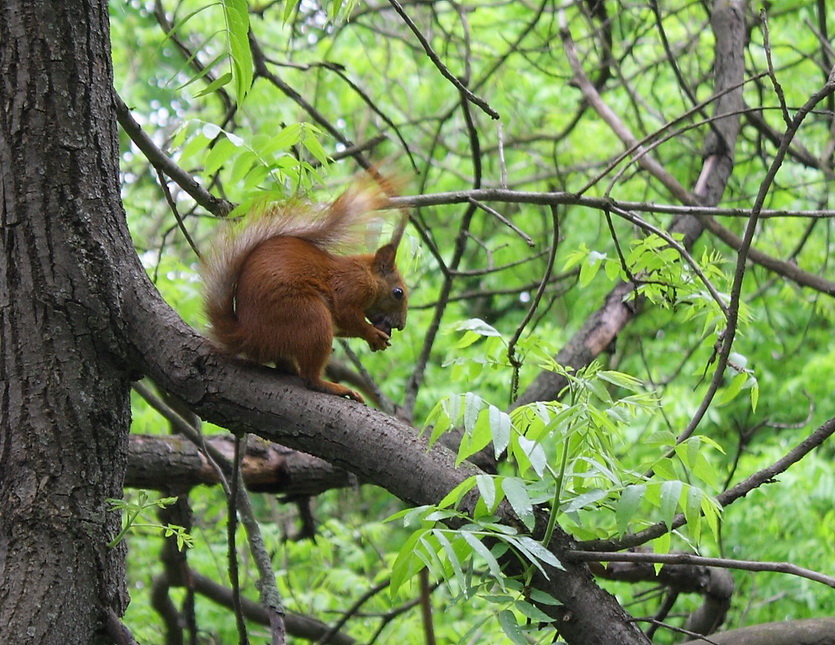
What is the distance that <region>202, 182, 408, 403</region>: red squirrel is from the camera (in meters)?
1.95

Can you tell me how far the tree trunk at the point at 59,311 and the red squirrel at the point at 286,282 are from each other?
1.08ft

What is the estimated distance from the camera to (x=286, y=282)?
2020mm

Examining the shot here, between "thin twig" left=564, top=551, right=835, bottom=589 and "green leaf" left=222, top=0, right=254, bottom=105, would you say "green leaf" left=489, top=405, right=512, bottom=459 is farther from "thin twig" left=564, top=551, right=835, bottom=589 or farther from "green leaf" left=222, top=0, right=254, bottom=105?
"green leaf" left=222, top=0, right=254, bottom=105

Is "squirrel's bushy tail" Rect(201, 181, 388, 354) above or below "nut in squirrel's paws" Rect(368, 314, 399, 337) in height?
below

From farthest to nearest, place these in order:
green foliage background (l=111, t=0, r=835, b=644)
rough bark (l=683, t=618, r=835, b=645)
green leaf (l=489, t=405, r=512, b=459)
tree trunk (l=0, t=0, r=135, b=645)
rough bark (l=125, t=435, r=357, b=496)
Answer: green foliage background (l=111, t=0, r=835, b=644) → rough bark (l=125, t=435, r=357, b=496) → rough bark (l=683, t=618, r=835, b=645) → tree trunk (l=0, t=0, r=135, b=645) → green leaf (l=489, t=405, r=512, b=459)

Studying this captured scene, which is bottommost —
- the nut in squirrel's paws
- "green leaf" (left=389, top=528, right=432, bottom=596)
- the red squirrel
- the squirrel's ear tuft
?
"green leaf" (left=389, top=528, right=432, bottom=596)

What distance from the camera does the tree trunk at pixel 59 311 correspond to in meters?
1.52

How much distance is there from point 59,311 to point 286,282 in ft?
1.86

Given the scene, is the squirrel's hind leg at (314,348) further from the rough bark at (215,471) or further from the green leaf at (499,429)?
the green leaf at (499,429)

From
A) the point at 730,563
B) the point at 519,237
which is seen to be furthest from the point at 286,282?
the point at 519,237

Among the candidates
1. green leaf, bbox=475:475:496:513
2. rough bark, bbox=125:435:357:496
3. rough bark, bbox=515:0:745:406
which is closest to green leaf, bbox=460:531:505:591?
green leaf, bbox=475:475:496:513

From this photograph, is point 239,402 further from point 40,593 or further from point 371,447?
point 40,593

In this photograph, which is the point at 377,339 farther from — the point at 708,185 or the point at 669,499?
the point at 708,185

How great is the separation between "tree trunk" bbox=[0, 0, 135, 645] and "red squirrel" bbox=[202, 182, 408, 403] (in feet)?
1.08
